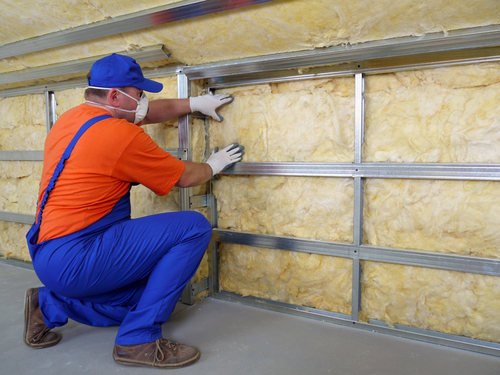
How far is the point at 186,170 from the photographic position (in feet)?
6.46

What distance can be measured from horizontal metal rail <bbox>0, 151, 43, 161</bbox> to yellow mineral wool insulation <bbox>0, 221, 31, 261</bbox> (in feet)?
1.95

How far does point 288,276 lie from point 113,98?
1.42 meters

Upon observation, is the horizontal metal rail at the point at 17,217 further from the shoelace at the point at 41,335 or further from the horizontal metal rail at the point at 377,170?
the horizontal metal rail at the point at 377,170

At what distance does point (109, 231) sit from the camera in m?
1.78

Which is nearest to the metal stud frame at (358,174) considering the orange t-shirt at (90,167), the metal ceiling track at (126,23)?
the metal ceiling track at (126,23)

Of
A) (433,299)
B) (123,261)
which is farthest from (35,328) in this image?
(433,299)

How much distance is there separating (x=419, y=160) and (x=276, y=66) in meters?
0.90

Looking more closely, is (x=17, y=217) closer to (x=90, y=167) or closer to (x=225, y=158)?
(x=90, y=167)

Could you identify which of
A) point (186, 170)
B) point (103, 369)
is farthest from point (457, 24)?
point (103, 369)

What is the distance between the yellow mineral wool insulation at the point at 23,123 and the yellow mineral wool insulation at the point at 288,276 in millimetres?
1958

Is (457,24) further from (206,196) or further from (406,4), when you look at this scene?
(206,196)

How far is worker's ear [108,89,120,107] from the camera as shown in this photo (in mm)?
1908

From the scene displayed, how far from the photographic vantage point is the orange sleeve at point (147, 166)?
174cm

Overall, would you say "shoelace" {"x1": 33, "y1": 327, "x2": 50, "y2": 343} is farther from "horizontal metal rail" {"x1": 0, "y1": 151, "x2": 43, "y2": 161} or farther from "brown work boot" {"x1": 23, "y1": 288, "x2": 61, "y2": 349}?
"horizontal metal rail" {"x1": 0, "y1": 151, "x2": 43, "y2": 161}
